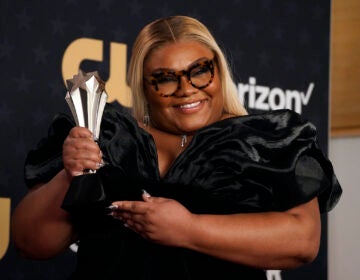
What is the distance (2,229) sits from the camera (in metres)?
2.12

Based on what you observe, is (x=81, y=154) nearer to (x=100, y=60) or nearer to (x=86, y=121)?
(x=86, y=121)

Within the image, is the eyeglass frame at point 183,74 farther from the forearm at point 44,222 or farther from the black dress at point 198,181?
the forearm at point 44,222

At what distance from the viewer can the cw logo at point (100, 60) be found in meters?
2.23

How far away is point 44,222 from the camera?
1.28 meters

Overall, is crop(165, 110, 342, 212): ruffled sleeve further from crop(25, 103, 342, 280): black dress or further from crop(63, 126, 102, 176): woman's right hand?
crop(63, 126, 102, 176): woman's right hand

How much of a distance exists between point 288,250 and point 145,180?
0.82ft

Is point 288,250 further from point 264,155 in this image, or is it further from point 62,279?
point 62,279

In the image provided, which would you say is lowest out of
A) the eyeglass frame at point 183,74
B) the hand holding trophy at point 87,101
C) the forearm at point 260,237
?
→ the forearm at point 260,237

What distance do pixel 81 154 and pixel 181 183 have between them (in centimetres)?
19

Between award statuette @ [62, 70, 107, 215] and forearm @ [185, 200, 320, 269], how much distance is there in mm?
159

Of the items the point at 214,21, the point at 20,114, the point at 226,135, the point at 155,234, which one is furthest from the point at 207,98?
the point at 214,21

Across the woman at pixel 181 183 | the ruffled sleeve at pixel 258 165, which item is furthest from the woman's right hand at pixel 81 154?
the ruffled sleeve at pixel 258 165

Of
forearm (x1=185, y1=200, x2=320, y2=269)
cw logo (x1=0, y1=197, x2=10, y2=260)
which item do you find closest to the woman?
forearm (x1=185, y1=200, x2=320, y2=269)

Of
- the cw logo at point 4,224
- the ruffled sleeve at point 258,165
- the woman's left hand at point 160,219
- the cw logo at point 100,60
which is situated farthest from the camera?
the cw logo at point 100,60
